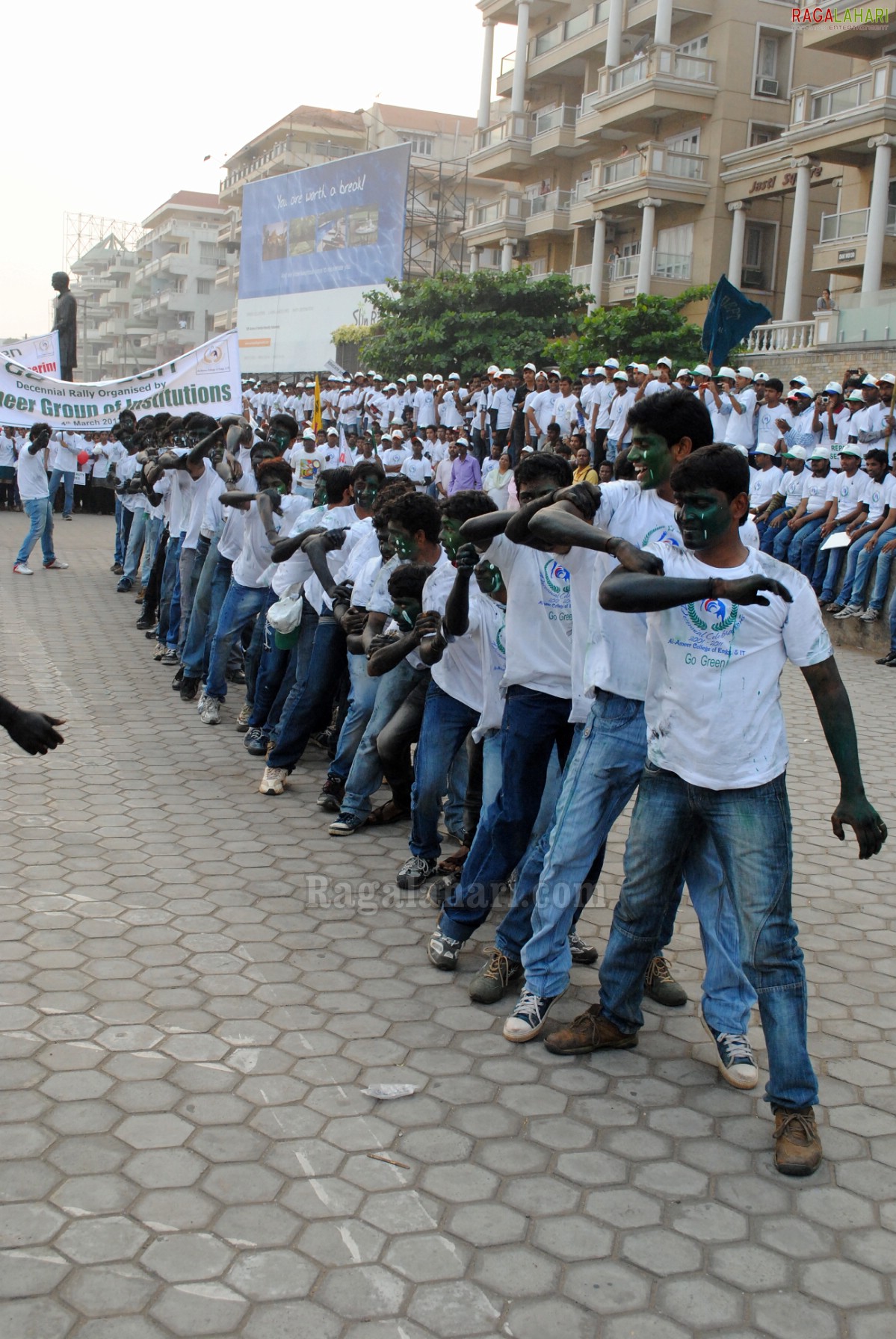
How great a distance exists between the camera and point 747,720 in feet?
10.5

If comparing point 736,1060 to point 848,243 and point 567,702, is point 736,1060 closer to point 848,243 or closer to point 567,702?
point 567,702

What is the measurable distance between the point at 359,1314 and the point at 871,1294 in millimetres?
1158

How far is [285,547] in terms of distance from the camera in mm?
6414

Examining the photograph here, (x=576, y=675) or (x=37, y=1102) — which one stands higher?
(x=576, y=675)

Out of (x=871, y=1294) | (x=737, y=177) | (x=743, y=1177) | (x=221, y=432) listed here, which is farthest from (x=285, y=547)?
(x=737, y=177)

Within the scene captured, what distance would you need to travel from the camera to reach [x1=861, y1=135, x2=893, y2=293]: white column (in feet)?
77.0

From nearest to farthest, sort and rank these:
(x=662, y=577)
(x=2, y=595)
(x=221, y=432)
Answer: (x=662, y=577)
(x=221, y=432)
(x=2, y=595)

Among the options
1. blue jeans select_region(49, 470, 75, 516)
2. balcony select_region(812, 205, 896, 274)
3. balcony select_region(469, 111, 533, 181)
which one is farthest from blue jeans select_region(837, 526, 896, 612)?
balcony select_region(469, 111, 533, 181)

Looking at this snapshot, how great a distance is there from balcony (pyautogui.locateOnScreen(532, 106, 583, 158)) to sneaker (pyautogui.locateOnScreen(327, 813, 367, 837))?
3381cm

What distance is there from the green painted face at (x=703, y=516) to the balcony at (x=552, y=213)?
114 ft

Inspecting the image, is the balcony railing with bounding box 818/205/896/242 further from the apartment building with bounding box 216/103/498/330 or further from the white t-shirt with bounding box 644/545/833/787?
the white t-shirt with bounding box 644/545/833/787

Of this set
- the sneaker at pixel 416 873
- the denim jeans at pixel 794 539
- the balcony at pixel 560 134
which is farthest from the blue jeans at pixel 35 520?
the balcony at pixel 560 134

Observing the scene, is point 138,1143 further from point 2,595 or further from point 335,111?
point 335,111

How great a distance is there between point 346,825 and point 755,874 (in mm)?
2924
